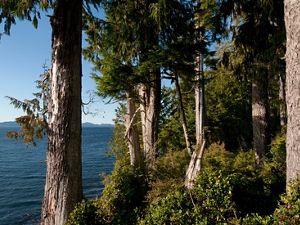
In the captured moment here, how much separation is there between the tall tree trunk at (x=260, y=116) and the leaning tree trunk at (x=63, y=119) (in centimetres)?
639

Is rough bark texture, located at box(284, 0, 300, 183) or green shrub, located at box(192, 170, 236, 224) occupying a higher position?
rough bark texture, located at box(284, 0, 300, 183)

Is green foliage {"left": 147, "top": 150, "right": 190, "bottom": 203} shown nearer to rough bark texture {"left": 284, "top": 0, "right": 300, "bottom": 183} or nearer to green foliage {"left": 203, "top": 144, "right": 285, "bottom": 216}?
green foliage {"left": 203, "top": 144, "right": 285, "bottom": 216}

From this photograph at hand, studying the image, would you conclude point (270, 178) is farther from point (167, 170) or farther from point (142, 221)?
point (142, 221)

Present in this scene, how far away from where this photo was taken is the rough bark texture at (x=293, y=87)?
195 inches

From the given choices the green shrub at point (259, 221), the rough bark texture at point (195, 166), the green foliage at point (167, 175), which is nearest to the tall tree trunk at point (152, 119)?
the green foliage at point (167, 175)

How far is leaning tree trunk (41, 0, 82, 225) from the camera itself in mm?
6359

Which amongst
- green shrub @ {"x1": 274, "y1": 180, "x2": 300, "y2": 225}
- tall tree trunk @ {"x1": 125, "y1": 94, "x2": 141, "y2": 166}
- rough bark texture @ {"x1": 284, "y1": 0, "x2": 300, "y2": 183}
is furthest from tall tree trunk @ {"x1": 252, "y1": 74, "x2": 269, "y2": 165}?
green shrub @ {"x1": 274, "y1": 180, "x2": 300, "y2": 225}

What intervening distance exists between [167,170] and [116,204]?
1926 mm

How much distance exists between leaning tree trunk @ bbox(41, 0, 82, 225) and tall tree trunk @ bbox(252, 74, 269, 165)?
6.39m

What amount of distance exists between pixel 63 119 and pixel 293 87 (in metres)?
4.39

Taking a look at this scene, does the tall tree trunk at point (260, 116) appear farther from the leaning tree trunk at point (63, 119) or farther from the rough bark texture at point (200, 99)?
the leaning tree trunk at point (63, 119)

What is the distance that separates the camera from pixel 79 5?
6629 millimetres

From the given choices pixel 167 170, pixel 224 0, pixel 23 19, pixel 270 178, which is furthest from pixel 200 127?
pixel 23 19

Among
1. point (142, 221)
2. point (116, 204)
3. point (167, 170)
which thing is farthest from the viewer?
point (167, 170)
